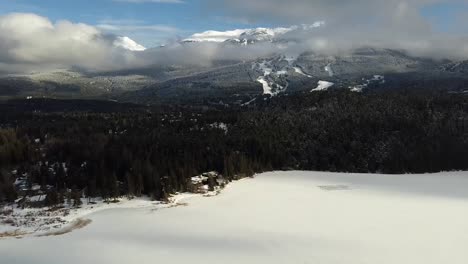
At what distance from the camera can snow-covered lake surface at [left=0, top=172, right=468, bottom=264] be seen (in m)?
20.9

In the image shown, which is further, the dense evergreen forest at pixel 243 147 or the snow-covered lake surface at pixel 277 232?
the dense evergreen forest at pixel 243 147

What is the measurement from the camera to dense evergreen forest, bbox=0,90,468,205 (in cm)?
3722

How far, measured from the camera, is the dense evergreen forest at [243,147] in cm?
3722

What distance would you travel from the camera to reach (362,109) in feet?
228

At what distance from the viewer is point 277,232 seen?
24.1m

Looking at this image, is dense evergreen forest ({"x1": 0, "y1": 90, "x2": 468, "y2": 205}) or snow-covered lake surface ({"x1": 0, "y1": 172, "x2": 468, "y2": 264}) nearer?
snow-covered lake surface ({"x1": 0, "y1": 172, "x2": 468, "y2": 264})

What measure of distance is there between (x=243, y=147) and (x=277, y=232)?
28.6 meters

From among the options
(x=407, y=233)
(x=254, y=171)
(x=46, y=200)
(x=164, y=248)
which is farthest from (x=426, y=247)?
(x=254, y=171)

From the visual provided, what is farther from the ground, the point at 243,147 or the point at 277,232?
the point at 243,147

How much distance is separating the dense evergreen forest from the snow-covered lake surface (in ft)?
19.1

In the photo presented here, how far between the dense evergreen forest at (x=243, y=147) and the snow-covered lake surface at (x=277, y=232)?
5822mm

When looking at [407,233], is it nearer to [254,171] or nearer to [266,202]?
[266,202]

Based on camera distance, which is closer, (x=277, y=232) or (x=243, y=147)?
(x=277, y=232)

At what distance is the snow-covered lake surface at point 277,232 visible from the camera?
68.6 ft
